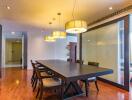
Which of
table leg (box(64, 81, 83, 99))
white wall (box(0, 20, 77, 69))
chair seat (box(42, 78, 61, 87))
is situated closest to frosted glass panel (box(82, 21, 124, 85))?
table leg (box(64, 81, 83, 99))

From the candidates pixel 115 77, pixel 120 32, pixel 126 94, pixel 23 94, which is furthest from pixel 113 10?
pixel 23 94

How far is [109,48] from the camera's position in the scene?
448cm

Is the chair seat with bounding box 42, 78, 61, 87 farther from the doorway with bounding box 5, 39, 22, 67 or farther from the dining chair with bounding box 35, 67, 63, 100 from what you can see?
the doorway with bounding box 5, 39, 22, 67

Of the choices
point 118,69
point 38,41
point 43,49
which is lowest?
point 118,69

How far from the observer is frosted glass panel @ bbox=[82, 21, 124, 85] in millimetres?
4027

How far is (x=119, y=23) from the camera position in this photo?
404cm

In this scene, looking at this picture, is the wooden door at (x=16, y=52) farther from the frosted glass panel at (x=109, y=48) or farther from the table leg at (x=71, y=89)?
the table leg at (x=71, y=89)

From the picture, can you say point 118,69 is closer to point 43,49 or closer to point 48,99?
point 48,99

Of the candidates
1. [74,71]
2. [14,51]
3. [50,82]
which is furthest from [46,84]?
[14,51]

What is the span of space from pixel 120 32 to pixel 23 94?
3.61 meters

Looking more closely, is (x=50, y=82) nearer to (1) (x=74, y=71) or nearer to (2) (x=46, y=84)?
(2) (x=46, y=84)

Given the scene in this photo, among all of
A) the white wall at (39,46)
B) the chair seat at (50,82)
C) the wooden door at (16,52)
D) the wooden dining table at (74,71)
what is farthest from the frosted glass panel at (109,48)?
the wooden door at (16,52)

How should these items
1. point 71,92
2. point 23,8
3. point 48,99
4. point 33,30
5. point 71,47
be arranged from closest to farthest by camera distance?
point 48,99
point 71,92
point 23,8
point 33,30
point 71,47

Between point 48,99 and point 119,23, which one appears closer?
point 48,99
